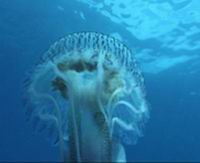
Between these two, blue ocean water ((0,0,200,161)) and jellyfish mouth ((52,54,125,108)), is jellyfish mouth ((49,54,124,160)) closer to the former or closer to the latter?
jellyfish mouth ((52,54,125,108))

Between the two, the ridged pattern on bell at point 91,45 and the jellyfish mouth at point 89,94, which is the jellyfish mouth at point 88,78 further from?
the ridged pattern on bell at point 91,45

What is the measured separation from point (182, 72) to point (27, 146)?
48.0 ft

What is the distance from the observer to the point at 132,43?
1939cm

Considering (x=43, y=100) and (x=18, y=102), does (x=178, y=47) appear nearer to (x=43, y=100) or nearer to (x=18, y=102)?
(x=18, y=102)

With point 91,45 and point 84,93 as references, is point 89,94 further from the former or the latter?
point 91,45

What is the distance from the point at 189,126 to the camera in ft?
100

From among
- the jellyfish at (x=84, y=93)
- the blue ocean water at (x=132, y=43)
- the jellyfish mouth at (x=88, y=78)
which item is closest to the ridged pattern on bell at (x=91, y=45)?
the jellyfish at (x=84, y=93)

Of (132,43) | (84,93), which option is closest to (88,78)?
(84,93)

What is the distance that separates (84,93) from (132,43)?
621 inches

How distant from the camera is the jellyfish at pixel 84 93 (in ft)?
12.0

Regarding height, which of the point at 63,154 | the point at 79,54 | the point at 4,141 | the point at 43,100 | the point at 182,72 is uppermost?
the point at 182,72

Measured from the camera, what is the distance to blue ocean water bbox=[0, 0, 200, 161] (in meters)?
16.5

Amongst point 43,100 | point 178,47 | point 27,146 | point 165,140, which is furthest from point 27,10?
point 165,140

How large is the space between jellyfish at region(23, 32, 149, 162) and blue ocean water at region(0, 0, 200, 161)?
11918mm
